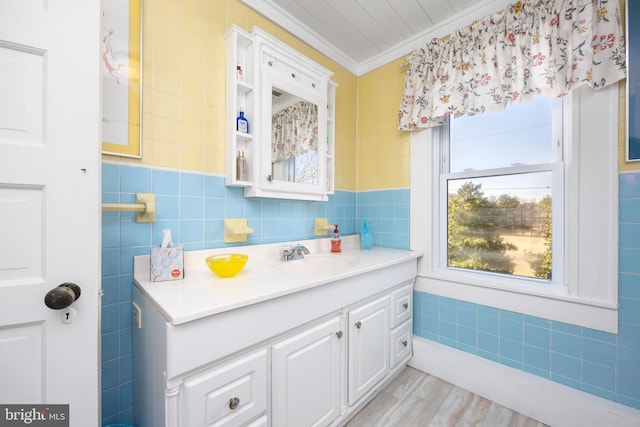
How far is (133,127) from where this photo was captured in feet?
3.77

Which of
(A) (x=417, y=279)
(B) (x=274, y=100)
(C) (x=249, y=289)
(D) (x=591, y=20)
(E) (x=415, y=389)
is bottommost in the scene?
(E) (x=415, y=389)

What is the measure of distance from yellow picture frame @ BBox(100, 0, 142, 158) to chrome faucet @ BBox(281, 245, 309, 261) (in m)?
0.90

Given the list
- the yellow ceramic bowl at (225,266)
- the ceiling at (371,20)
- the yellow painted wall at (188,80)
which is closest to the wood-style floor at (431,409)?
the yellow ceramic bowl at (225,266)

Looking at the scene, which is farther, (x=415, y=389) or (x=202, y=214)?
(x=415, y=389)

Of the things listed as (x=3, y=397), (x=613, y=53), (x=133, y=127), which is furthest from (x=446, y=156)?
(x=3, y=397)

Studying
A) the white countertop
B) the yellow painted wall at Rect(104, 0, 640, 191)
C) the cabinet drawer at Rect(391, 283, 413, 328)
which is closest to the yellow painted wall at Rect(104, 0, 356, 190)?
the yellow painted wall at Rect(104, 0, 640, 191)

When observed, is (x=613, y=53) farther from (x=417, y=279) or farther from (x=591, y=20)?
(x=417, y=279)

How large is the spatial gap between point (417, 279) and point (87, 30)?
84.0 inches

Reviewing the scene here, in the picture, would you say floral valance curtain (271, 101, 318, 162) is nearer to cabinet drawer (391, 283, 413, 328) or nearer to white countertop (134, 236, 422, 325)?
white countertop (134, 236, 422, 325)

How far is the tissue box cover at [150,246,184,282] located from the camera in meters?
1.09

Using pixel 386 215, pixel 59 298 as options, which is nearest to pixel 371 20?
pixel 386 215

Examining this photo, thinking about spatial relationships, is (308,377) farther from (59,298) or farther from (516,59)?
(516,59)

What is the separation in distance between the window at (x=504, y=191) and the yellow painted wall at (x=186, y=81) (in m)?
1.57

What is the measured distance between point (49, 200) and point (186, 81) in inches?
33.6
